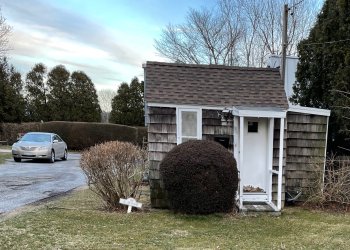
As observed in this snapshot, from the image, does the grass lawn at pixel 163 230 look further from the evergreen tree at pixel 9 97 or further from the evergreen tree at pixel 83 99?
the evergreen tree at pixel 83 99

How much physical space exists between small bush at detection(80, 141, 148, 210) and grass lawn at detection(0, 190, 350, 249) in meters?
0.43

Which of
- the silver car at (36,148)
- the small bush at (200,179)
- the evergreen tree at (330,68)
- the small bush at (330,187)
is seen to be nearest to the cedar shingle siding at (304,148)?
the small bush at (330,187)

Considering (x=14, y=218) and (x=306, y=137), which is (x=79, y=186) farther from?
(x=306, y=137)

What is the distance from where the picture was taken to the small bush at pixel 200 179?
24.5 ft

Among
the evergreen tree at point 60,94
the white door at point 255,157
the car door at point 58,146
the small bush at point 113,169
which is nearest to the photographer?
the small bush at point 113,169

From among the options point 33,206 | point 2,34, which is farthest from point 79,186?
point 2,34

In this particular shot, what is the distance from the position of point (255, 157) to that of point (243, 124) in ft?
2.95

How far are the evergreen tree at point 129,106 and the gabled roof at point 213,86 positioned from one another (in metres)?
26.1

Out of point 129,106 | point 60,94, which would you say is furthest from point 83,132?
point 60,94

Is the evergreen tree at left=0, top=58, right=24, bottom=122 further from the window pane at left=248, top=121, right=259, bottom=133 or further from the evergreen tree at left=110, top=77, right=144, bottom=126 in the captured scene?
the window pane at left=248, top=121, right=259, bottom=133

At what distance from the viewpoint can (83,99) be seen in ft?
121

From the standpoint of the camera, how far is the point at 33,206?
325 inches

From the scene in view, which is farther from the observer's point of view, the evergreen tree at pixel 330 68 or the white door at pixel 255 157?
the evergreen tree at pixel 330 68

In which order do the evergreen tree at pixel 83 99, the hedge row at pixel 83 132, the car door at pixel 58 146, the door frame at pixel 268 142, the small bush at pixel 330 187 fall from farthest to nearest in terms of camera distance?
1. the evergreen tree at pixel 83 99
2. the hedge row at pixel 83 132
3. the car door at pixel 58 146
4. the small bush at pixel 330 187
5. the door frame at pixel 268 142
